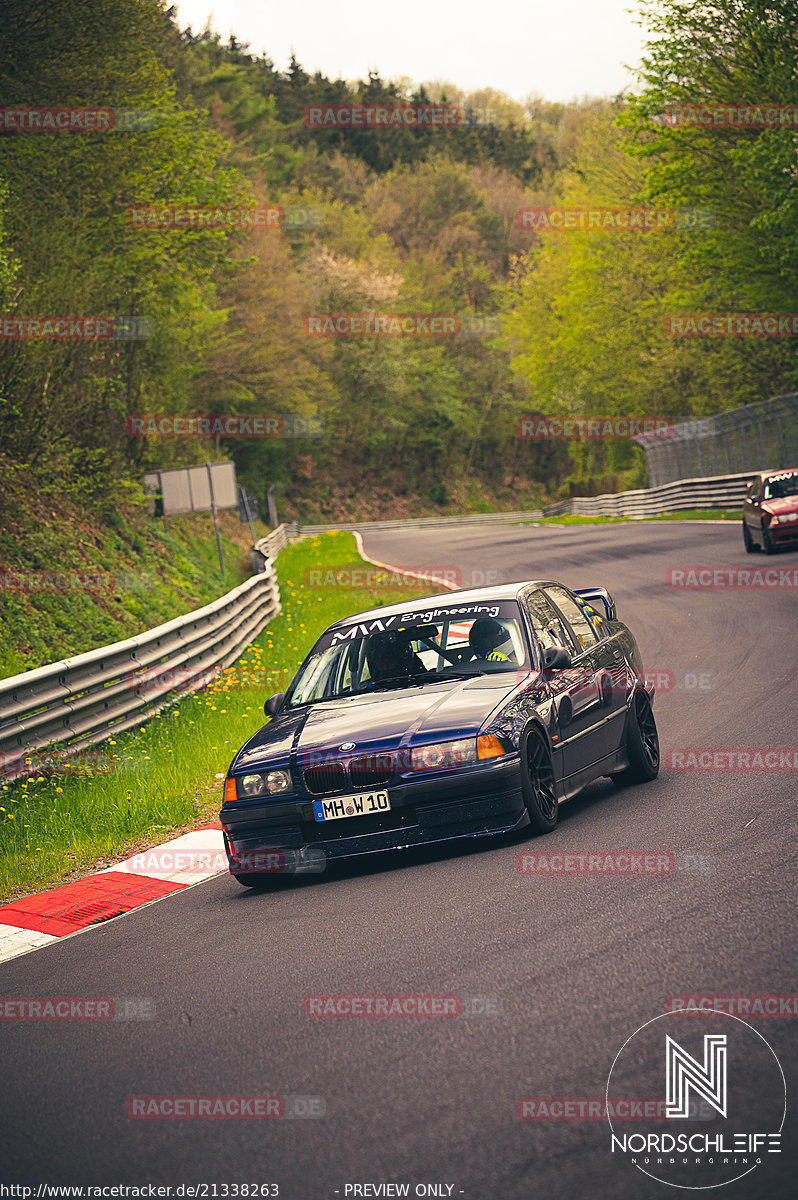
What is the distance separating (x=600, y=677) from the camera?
28.1 feet

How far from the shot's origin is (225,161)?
62594mm

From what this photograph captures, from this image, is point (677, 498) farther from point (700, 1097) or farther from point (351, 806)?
point (700, 1097)

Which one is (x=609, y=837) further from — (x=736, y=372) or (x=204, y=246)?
(x=736, y=372)

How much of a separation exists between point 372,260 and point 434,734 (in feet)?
277

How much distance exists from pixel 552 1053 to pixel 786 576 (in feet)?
59.0

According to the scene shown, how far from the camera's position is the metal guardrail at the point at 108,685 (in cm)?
1027

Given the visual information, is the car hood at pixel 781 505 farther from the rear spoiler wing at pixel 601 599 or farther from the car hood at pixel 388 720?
the car hood at pixel 388 720

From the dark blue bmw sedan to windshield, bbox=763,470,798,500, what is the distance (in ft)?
55.3

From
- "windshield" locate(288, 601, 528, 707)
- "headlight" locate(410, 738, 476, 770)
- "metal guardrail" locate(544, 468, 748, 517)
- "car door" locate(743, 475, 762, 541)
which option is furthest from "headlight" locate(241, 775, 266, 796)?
"metal guardrail" locate(544, 468, 748, 517)

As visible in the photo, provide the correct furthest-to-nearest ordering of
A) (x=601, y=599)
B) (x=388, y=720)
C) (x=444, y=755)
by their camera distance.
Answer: (x=601, y=599), (x=388, y=720), (x=444, y=755)

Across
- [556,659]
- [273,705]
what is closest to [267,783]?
[273,705]

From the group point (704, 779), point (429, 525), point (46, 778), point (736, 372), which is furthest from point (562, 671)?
point (429, 525)

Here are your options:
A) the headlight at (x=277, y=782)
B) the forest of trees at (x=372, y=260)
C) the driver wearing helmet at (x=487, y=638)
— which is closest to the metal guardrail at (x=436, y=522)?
the forest of trees at (x=372, y=260)

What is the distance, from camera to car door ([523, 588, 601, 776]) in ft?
25.4
